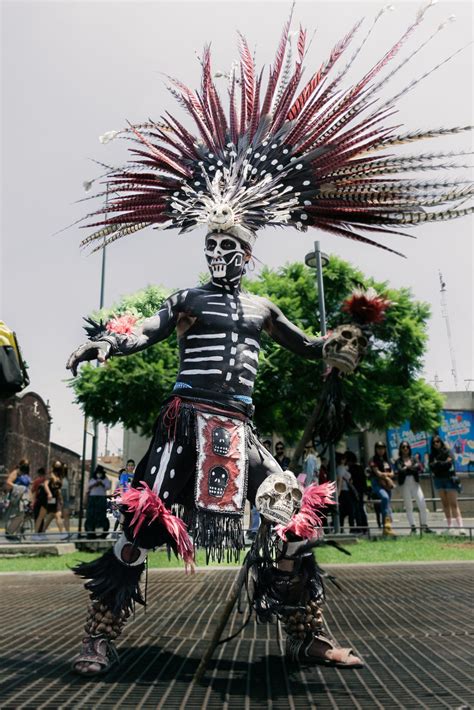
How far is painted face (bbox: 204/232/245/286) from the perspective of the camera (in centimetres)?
315

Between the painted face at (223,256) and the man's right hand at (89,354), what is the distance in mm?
785

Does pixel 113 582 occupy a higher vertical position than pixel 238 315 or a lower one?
lower

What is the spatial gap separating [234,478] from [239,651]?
91 centimetres

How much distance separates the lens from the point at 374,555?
24.4ft

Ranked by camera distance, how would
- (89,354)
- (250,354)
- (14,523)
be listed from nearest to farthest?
(89,354)
(250,354)
(14,523)

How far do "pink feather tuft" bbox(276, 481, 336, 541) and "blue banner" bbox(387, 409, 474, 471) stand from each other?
28.9 m

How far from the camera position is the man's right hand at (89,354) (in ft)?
8.73

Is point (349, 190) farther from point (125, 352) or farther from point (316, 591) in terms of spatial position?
point (316, 591)

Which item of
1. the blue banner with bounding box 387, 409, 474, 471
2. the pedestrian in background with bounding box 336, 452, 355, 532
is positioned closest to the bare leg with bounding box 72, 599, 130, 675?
the pedestrian in background with bounding box 336, 452, 355, 532

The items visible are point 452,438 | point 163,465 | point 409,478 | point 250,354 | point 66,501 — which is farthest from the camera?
point 452,438

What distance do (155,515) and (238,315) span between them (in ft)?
3.60

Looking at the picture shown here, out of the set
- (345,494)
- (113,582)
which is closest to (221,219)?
(113,582)

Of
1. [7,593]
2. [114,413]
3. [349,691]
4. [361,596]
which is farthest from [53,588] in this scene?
[114,413]

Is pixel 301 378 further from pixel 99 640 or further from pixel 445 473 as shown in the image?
pixel 99 640
